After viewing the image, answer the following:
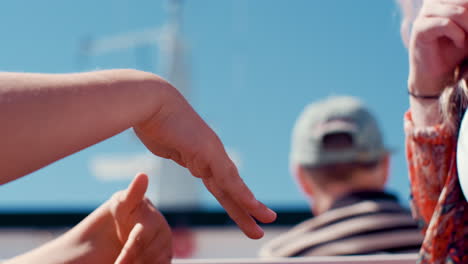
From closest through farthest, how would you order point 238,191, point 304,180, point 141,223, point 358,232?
point 238,191 → point 141,223 → point 358,232 → point 304,180

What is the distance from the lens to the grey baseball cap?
1722 millimetres

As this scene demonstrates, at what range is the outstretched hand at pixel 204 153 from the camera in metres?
0.75

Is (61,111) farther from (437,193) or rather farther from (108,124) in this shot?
(437,193)

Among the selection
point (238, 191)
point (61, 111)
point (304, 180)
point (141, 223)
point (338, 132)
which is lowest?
point (304, 180)

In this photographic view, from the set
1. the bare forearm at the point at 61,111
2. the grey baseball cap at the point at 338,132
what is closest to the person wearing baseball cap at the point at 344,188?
the grey baseball cap at the point at 338,132

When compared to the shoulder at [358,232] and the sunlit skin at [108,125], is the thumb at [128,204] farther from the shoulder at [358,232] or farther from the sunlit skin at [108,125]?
the shoulder at [358,232]

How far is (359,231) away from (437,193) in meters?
0.55

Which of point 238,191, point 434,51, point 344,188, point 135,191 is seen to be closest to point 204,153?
point 238,191

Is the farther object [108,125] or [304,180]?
[304,180]

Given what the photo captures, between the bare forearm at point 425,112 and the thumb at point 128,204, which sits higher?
the bare forearm at point 425,112

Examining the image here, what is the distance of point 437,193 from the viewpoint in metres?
0.97

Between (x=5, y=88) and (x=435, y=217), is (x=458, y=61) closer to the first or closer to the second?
(x=435, y=217)

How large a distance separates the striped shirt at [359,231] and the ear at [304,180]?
176 mm

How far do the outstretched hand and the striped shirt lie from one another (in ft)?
2.55
